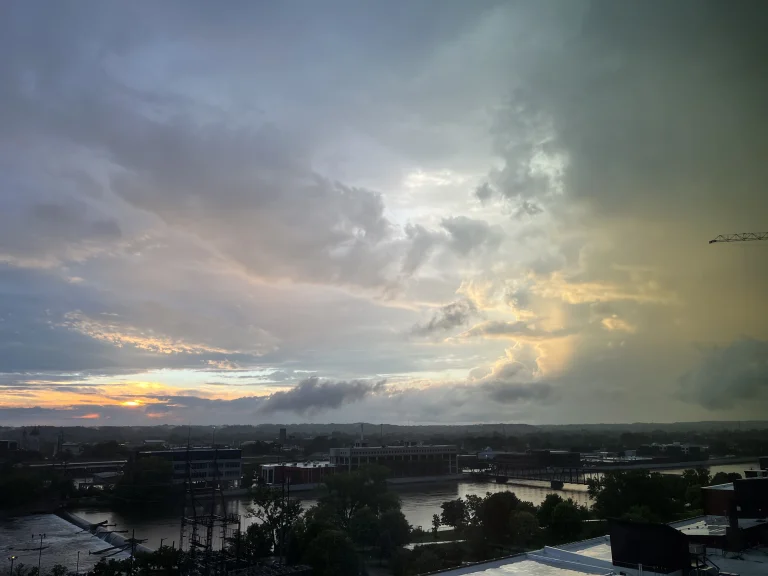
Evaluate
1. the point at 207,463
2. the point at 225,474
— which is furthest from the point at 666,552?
the point at 207,463

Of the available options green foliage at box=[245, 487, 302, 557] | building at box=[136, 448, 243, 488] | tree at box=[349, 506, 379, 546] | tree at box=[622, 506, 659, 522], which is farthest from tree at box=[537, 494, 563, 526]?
building at box=[136, 448, 243, 488]

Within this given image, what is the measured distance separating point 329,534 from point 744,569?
34.5 feet

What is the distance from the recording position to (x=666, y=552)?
9.84 meters

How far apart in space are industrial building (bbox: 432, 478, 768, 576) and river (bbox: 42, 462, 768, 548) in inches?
557

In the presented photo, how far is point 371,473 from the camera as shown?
30188 mm

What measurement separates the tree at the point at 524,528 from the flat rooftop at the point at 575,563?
33.8ft

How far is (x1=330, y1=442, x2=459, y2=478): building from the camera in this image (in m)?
55.4

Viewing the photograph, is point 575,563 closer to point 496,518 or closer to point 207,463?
point 496,518

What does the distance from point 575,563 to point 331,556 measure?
7.68 m

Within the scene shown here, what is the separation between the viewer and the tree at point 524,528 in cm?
2205

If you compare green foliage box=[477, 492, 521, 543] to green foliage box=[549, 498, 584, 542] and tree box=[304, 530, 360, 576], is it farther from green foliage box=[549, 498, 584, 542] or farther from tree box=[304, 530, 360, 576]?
tree box=[304, 530, 360, 576]

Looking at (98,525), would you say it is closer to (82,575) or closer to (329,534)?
(82,575)

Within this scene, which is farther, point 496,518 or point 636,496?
point 636,496

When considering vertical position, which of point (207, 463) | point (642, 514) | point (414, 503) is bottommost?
point (414, 503)
